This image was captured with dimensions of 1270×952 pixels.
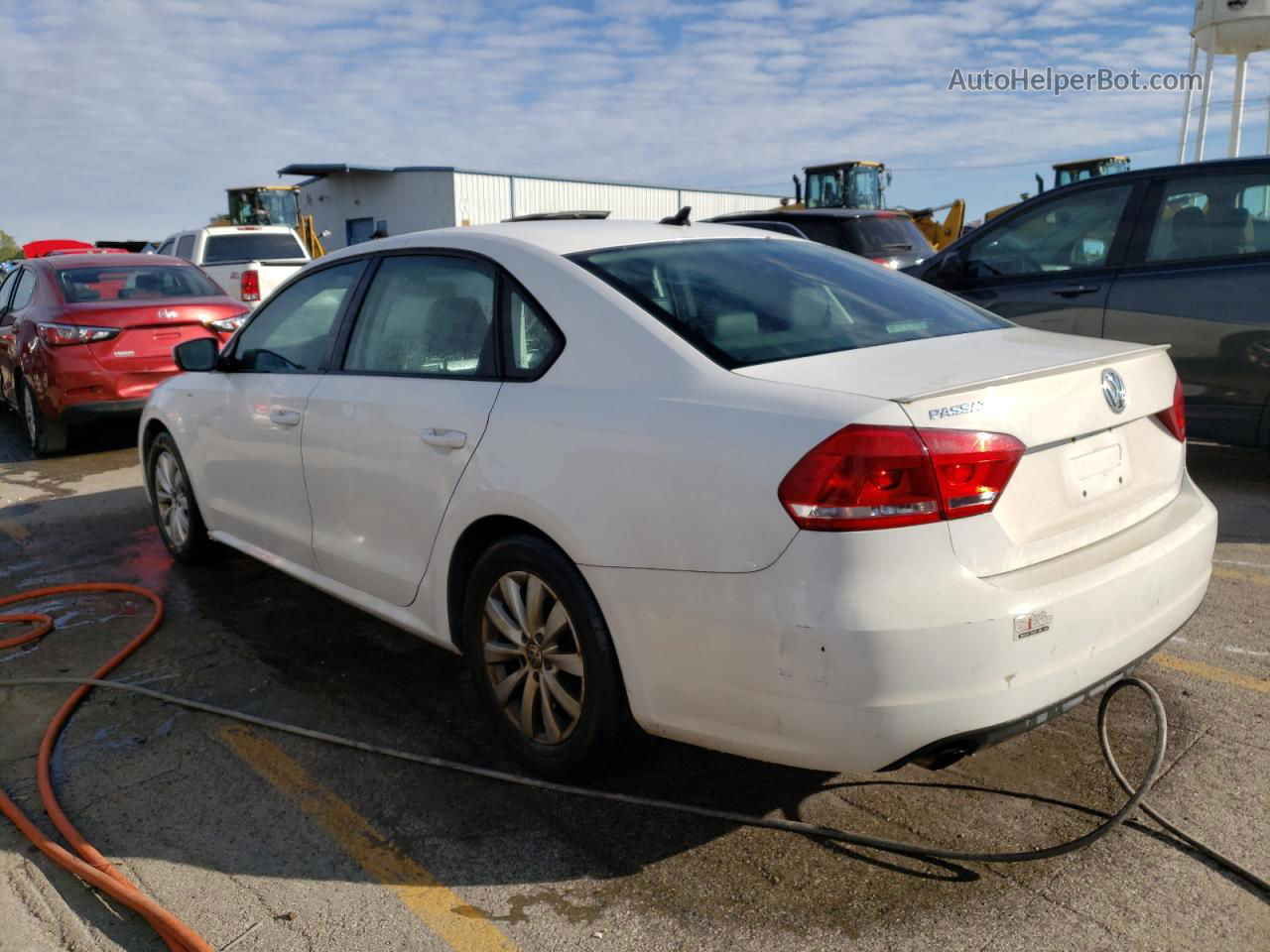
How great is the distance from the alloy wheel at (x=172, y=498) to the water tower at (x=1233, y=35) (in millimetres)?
33679

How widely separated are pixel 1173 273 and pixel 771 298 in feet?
13.2

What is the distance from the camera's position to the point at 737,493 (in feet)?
8.32

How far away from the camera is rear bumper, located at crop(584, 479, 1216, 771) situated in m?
2.41

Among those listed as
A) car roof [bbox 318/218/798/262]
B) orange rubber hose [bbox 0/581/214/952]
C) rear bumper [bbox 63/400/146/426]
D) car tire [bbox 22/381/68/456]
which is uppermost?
car roof [bbox 318/218/798/262]

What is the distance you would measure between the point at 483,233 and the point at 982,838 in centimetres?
236

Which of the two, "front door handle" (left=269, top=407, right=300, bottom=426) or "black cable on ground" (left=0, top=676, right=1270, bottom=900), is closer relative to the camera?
"black cable on ground" (left=0, top=676, right=1270, bottom=900)

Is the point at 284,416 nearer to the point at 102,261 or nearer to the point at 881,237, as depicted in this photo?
the point at 102,261

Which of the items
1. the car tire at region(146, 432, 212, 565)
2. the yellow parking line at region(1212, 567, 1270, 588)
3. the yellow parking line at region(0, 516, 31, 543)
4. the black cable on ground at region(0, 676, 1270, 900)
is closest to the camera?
the black cable on ground at region(0, 676, 1270, 900)

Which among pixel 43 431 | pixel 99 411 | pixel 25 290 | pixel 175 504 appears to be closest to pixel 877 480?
pixel 175 504

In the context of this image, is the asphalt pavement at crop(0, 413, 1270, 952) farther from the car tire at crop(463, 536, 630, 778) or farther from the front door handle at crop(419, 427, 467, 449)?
the front door handle at crop(419, 427, 467, 449)

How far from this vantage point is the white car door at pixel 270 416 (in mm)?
4195

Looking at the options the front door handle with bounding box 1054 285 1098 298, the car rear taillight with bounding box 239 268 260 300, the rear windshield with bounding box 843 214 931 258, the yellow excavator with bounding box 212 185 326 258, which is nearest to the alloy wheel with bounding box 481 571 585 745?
the front door handle with bounding box 1054 285 1098 298

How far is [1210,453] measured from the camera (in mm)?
7551

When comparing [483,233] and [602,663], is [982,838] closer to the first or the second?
[602,663]
